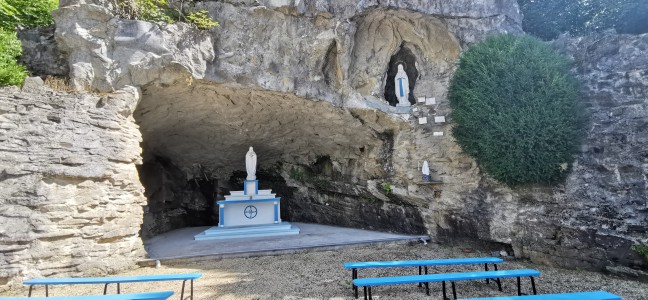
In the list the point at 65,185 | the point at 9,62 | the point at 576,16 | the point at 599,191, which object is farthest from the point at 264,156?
the point at 576,16

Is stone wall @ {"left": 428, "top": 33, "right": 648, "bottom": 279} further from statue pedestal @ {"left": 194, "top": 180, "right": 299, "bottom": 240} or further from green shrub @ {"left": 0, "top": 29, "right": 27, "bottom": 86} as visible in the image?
green shrub @ {"left": 0, "top": 29, "right": 27, "bottom": 86}

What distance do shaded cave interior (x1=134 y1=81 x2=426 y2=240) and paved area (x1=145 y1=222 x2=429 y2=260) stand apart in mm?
1093

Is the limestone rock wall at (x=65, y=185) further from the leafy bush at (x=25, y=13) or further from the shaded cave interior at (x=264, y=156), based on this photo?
the leafy bush at (x=25, y=13)

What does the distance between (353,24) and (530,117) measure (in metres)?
4.90

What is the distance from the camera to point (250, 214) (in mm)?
10367

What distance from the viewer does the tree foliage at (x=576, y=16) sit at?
8.60 meters

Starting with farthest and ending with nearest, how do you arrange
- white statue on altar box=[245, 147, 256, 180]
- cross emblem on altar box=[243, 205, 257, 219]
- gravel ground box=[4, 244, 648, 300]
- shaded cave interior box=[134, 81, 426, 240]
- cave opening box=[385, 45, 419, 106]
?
white statue on altar box=[245, 147, 256, 180] < cross emblem on altar box=[243, 205, 257, 219] < cave opening box=[385, 45, 419, 106] < shaded cave interior box=[134, 81, 426, 240] < gravel ground box=[4, 244, 648, 300]

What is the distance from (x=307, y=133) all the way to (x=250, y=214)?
3.20m

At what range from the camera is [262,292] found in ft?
16.3

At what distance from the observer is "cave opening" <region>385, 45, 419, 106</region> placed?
377 inches

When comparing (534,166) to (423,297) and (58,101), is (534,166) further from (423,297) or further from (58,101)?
(58,101)

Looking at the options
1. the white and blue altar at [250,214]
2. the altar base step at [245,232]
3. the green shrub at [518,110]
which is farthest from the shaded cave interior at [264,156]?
the green shrub at [518,110]

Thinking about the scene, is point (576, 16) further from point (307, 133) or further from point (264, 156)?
point (264, 156)

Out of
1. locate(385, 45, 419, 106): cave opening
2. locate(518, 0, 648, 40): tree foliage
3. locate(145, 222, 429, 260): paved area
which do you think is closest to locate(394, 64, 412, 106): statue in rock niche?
locate(385, 45, 419, 106): cave opening
